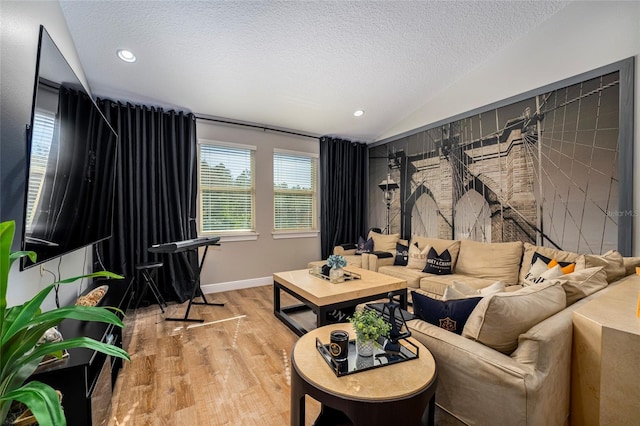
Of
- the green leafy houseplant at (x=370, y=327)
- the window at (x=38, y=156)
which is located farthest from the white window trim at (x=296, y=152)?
the green leafy houseplant at (x=370, y=327)

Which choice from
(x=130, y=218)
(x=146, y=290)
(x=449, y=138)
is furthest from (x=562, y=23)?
(x=146, y=290)

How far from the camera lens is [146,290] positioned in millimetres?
3590

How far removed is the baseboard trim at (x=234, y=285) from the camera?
4141 millimetres

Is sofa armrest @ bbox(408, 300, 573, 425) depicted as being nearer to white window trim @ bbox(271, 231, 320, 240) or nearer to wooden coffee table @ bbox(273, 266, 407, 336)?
wooden coffee table @ bbox(273, 266, 407, 336)

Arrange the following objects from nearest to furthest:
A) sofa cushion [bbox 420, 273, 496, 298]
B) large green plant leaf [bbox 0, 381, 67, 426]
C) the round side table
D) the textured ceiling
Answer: large green plant leaf [bbox 0, 381, 67, 426]
the round side table
the textured ceiling
sofa cushion [bbox 420, 273, 496, 298]

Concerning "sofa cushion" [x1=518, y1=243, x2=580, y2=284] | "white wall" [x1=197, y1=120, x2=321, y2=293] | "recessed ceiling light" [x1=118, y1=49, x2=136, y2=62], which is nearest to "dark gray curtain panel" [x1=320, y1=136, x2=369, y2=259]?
"white wall" [x1=197, y1=120, x2=321, y2=293]

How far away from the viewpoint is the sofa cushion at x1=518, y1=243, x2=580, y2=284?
2.71 meters

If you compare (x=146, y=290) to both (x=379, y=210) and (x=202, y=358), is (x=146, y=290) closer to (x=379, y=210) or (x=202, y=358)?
(x=202, y=358)

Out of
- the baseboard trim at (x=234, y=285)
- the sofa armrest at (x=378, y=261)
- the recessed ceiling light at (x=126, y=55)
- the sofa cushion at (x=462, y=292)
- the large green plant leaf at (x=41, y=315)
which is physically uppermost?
the recessed ceiling light at (x=126, y=55)

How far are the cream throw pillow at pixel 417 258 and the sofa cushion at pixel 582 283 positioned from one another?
1948mm

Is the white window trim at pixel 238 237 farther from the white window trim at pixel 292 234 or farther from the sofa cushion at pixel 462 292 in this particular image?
the sofa cushion at pixel 462 292

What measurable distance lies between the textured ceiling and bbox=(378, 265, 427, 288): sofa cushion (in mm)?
2435

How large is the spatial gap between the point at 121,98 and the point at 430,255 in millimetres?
4337

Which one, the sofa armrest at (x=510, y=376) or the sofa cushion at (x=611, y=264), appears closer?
the sofa armrest at (x=510, y=376)
